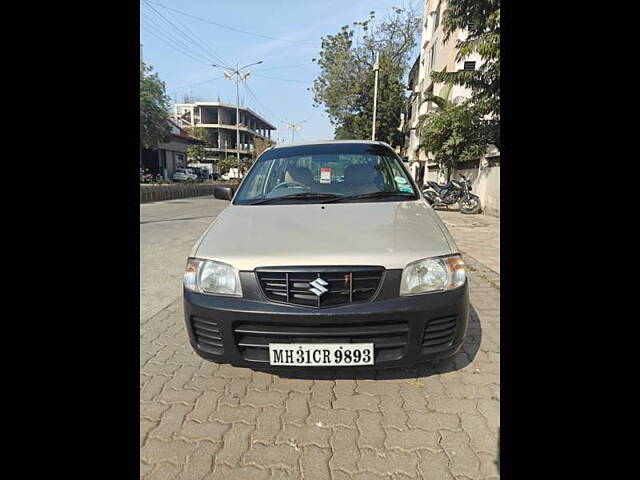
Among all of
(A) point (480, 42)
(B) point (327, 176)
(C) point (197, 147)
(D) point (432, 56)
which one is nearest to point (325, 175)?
(B) point (327, 176)

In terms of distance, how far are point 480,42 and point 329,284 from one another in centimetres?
762

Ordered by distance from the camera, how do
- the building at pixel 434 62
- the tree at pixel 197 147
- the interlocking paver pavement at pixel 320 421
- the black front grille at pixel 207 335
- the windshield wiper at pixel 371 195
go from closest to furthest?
the interlocking paver pavement at pixel 320 421
the black front grille at pixel 207 335
the windshield wiper at pixel 371 195
the building at pixel 434 62
the tree at pixel 197 147

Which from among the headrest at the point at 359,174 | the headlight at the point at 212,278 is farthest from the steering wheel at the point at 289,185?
the headlight at the point at 212,278

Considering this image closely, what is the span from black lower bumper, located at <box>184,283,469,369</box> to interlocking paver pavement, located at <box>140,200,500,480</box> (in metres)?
0.34

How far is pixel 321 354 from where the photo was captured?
5.67ft

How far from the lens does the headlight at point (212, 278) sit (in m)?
1.80

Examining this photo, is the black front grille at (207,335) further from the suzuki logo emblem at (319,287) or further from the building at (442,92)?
the building at (442,92)

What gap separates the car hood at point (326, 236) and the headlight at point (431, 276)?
0.14ft

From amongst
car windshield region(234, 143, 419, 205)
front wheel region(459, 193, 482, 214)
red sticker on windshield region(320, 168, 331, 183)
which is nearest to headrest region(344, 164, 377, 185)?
car windshield region(234, 143, 419, 205)
